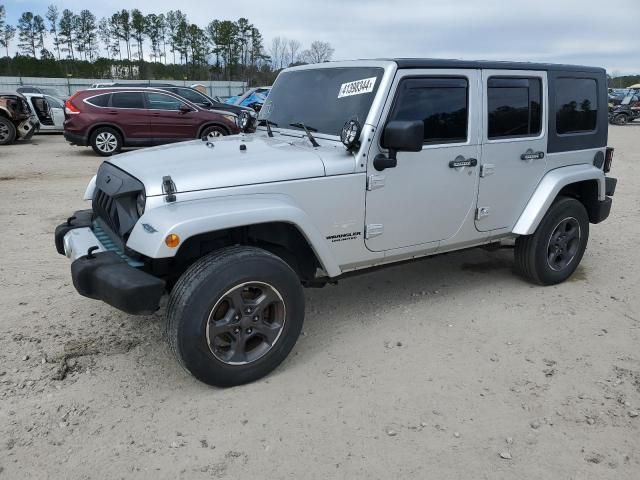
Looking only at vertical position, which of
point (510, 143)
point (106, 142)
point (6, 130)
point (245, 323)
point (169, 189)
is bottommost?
point (245, 323)

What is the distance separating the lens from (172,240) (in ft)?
9.61

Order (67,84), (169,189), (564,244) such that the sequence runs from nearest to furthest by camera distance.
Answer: (169,189) → (564,244) → (67,84)

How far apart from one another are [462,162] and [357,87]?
3.27 feet

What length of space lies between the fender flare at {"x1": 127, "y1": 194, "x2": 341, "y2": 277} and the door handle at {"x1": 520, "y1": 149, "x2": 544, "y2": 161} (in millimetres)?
2131

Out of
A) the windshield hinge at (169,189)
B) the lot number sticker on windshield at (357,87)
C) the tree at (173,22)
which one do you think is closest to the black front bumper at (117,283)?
the windshield hinge at (169,189)

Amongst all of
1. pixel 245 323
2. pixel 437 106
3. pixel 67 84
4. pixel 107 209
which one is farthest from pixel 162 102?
pixel 67 84

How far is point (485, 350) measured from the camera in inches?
153

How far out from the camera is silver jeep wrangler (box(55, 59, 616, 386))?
3.13 meters

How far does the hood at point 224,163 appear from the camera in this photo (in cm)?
319

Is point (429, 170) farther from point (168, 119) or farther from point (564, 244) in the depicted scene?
point (168, 119)

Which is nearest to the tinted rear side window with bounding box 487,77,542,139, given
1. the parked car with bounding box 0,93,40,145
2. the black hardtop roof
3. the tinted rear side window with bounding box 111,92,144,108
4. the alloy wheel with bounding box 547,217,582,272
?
the black hardtop roof

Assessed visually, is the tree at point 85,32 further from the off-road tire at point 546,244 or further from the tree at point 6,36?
the off-road tire at point 546,244

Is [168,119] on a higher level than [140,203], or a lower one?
higher

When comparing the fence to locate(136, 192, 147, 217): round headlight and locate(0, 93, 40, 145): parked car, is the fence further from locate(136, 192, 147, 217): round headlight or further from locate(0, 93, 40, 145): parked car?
locate(136, 192, 147, 217): round headlight
